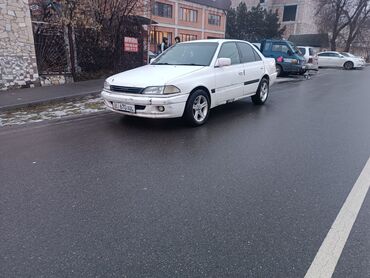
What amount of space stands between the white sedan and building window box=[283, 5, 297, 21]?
181 feet

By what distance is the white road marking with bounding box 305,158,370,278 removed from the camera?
87.4 inches

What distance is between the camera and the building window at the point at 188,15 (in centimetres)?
3825

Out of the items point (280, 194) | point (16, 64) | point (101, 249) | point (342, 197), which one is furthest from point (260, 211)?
point (16, 64)

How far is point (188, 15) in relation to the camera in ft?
Answer: 129

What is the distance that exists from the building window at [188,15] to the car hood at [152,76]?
35086 millimetres

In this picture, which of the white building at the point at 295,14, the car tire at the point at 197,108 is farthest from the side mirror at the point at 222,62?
the white building at the point at 295,14

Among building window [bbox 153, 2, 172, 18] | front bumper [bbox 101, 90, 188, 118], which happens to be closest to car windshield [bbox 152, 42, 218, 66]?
front bumper [bbox 101, 90, 188, 118]

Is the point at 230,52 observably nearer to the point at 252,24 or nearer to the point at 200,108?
the point at 200,108

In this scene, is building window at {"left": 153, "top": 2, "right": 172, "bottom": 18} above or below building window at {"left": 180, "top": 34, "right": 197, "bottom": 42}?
above

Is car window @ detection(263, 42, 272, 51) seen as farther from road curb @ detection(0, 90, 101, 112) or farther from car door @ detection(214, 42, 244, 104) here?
road curb @ detection(0, 90, 101, 112)

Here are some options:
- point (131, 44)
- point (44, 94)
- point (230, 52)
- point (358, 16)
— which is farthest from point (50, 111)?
point (358, 16)

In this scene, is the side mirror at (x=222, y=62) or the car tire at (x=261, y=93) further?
the car tire at (x=261, y=93)

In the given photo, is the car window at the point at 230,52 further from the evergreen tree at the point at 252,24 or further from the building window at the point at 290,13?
the building window at the point at 290,13

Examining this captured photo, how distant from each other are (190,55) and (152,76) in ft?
4.44
